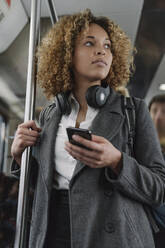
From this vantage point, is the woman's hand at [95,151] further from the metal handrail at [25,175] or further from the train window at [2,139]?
the train window at [2,139]

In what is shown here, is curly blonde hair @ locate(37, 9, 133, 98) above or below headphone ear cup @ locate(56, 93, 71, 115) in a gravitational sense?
above

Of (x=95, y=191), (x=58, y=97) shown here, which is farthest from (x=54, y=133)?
(x=95, y=191)

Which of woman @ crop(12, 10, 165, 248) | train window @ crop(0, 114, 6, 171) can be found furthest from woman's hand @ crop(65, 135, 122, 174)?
train window @ crop(0, 114, 6, 171)

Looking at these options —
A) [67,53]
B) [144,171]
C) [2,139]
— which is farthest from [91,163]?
[2,139]

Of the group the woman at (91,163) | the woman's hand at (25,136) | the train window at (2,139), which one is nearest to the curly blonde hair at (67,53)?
the woman at (91,163)

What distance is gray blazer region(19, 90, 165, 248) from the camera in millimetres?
700

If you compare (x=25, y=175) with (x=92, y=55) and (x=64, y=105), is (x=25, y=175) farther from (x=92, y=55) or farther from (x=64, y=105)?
(x=92, y=55)

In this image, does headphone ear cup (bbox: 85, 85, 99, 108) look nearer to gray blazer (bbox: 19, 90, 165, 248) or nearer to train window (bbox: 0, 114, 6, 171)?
gray blazer (bbox: 19, 90, 165, 248)

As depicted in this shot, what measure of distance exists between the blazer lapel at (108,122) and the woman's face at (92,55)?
0.43 ft

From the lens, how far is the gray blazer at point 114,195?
70 cm

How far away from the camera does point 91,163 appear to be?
0.69m

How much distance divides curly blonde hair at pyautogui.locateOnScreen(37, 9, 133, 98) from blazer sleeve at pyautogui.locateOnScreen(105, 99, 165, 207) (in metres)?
0.38

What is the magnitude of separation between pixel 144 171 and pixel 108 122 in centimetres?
21

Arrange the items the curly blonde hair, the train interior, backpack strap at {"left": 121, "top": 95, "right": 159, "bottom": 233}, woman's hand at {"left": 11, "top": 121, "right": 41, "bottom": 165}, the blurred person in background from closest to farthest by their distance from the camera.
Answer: backpack strap at {"left": 121, "top": 95, "right": 159, "bottom": 233}
woman's hand at {"left": 11, "top": 121, "right": 41, "bottom": 165}
the curly blonde hair
the blurred person in background
the train interior
